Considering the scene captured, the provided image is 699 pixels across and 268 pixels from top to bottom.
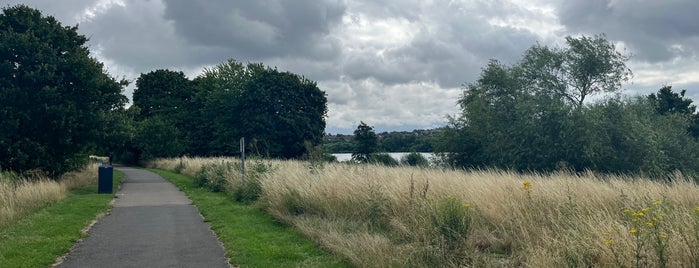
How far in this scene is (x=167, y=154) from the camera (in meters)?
64.8

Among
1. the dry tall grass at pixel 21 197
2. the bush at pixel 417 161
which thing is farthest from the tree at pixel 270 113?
the dry tall grass at pixel 21 197

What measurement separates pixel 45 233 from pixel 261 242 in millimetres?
4488

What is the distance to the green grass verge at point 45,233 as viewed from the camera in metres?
8.73

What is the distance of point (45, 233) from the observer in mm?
11141

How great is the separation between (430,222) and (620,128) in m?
33.0

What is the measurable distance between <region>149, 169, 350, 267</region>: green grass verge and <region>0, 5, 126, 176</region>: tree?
439 inches

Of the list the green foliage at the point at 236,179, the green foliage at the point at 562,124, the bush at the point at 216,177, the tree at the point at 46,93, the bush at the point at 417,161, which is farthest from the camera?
the green foliage at the point at 562,124

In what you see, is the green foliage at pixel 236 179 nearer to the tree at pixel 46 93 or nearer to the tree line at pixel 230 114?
the tree at pixel 46 93

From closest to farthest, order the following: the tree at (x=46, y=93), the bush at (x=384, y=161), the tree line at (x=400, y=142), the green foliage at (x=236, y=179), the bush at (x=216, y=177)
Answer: the green foliage at (x=236, y=179)
the bush at (x=384, y=161)
the tree at (x=46, y=93)
the bush at (x=216, y=177)
the tree line at (x=400, y=142)

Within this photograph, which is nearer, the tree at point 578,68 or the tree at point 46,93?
the tree at point 46,93

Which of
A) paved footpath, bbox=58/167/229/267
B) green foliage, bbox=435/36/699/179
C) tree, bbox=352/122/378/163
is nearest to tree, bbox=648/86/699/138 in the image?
green foliage, bbox=435/36/699/179

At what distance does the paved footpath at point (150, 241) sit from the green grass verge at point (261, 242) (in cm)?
28

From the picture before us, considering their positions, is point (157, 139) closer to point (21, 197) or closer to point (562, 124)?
point (562, 124)

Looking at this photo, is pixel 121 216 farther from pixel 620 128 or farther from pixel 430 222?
pixel 620 128
